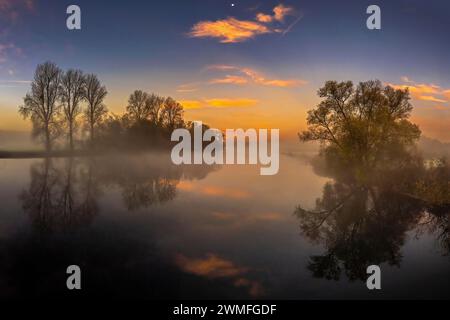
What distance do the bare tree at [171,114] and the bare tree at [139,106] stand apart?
480cm

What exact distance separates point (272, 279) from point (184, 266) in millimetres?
2829

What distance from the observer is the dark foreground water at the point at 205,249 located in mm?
8719

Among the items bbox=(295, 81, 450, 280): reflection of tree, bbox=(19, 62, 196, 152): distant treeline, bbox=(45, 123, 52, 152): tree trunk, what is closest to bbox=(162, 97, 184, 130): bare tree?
bbox=(19, 62, 196, 152): distant treeline

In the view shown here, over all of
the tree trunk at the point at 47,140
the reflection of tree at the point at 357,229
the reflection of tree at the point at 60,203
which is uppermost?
the tree trunk at the point at 47,140

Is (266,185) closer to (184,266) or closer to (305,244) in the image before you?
(305,244)

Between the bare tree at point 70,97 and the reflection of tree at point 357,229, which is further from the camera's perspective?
the bare tree at point 70,97

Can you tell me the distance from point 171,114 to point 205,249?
71.5 meters

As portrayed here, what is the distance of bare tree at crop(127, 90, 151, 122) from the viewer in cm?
7425

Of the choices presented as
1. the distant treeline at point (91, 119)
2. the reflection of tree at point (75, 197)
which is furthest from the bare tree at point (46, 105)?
the reflection of tree at point (75, 197)

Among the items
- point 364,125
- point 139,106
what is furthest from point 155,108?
point 364,125

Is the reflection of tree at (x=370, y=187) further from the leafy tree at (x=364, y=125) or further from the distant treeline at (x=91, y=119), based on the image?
the distant treeline at (x=91, y=119)

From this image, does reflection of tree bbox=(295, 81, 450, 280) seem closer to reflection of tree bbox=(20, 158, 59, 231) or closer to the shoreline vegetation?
reflection of tree bbox=(20, 158, 59, 231)

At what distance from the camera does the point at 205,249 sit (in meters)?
11.7

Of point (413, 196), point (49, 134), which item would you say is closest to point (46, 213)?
point (413, 196)
